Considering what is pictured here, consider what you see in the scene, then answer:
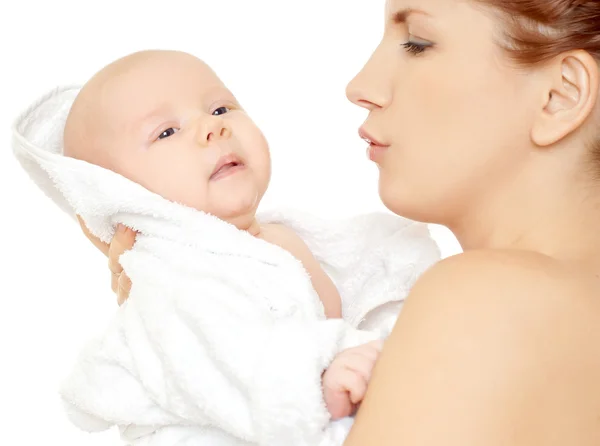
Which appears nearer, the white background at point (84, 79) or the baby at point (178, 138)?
the baby at point (178, 138)

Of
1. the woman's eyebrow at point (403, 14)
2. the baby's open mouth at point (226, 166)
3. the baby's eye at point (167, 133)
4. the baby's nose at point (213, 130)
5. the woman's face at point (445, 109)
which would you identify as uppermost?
the woman's eyebrow at point (403, 14)

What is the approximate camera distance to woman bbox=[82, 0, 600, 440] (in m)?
1.15

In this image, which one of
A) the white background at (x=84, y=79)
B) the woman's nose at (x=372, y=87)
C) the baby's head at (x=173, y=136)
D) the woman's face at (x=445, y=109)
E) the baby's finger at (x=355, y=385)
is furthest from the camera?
the white background at (x=84, y=79)

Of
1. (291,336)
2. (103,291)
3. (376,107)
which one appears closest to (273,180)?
(103,291)

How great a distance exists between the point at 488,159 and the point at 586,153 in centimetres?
15

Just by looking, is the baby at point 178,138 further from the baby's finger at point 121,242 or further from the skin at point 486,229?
the skin at point 486,229

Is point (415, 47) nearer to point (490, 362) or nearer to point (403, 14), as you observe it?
point (403, 14)

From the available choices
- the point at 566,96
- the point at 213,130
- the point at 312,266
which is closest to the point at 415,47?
the point at 566,96

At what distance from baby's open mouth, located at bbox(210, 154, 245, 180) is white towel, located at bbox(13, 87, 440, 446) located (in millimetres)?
99

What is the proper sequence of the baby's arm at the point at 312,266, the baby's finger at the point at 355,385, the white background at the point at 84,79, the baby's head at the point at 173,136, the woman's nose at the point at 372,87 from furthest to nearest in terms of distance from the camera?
the white background at the point at 84,79 < the baby's arm at the point at 312,266 < the baby's head at the point at 173,136 < the woman's nose at the point at 372,87 < the baby's finger at the point at 355,385

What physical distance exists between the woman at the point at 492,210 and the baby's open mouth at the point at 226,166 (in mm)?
195

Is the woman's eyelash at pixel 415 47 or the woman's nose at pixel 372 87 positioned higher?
the woman's eyelash at pixel 415 47

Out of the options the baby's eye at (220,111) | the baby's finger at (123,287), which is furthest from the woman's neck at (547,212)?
the baby's finger at (123,287)

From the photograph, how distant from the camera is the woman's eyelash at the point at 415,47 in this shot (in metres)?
1.46
